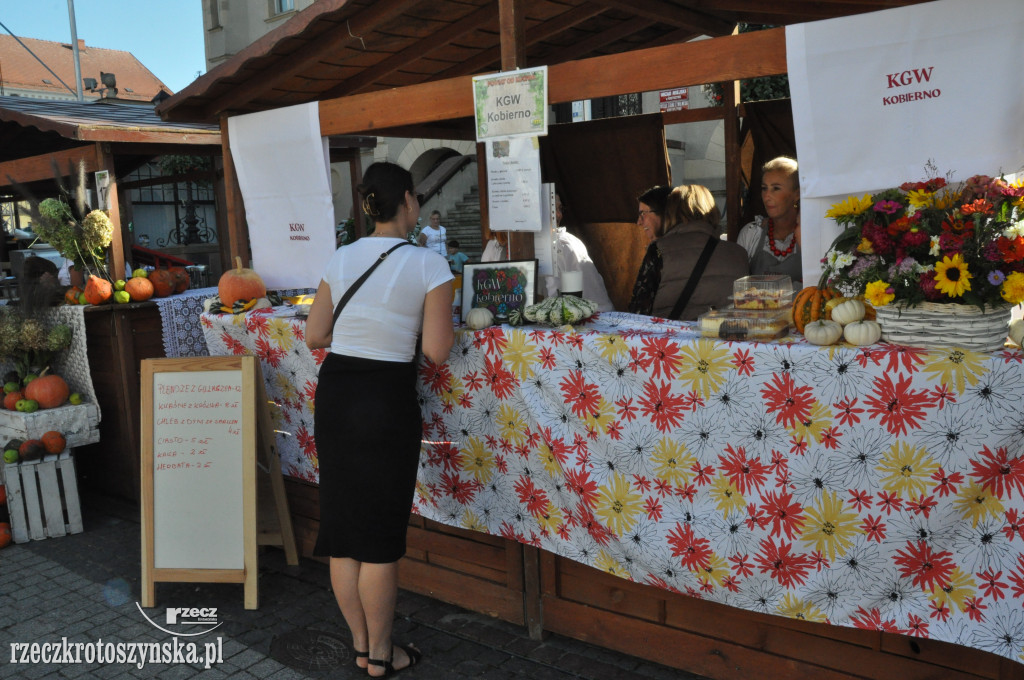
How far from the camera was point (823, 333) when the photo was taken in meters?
2.56

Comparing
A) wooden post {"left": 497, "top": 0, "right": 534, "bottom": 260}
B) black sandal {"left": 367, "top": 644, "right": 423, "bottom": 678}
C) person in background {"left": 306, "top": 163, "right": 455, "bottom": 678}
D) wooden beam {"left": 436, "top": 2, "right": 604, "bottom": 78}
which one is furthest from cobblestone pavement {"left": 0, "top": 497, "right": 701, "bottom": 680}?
wooden beam {"left": 436, "top": 2, "right": 604, "bottom": 78}

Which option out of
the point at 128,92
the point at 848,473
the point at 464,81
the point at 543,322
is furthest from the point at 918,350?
the point at 128,92

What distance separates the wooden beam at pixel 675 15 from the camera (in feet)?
13.6

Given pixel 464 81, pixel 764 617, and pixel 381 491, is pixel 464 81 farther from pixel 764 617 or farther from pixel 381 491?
pixel 764 617

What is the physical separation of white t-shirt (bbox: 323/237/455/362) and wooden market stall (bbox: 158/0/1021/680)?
2.50 feet

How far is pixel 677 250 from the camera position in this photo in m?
Result: 3.89

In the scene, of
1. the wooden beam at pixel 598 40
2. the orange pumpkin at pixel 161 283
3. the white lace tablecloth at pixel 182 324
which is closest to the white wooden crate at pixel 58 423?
the white lace tablecloth at pixel 182 324

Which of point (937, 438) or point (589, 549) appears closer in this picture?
point (937, 438)

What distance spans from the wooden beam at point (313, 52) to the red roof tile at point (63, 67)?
49.2 metres

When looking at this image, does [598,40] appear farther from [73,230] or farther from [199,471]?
[73,230]

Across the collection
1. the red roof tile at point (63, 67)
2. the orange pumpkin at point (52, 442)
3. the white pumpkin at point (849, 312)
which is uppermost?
the red roof tile at point (63, 67)

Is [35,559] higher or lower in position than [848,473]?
lower

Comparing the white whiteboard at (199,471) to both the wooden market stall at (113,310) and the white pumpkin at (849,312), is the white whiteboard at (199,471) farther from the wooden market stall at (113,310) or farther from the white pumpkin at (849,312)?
the white pumpkin at (849,312)

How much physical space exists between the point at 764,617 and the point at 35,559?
412cm
